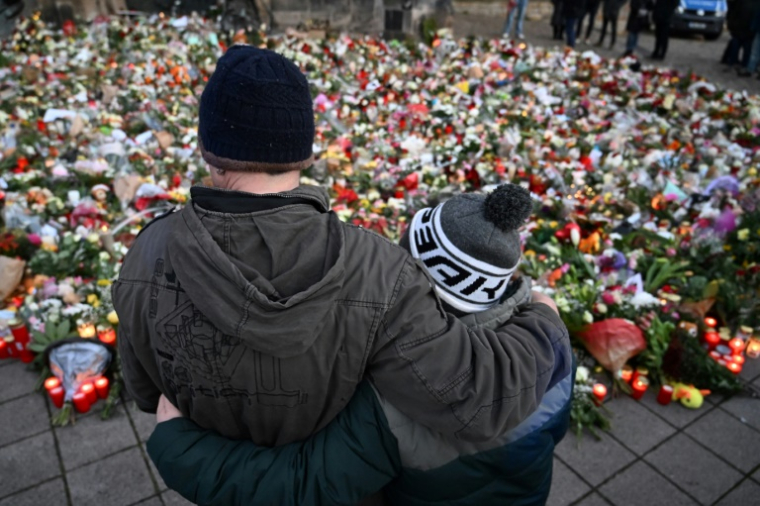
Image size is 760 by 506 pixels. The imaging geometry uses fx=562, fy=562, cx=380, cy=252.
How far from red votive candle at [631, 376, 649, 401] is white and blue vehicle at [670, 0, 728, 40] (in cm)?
1232

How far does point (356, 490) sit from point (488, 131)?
210 inches

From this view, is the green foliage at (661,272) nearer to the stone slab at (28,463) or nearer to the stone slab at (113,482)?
the stone slab at (113,482)

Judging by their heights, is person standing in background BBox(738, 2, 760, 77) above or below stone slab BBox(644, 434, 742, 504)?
above

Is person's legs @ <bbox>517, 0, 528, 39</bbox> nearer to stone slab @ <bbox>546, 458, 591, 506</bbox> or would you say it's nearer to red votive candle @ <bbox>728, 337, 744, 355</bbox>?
red votive candle @ <bbox>728, 337, 744, 355</bbox>

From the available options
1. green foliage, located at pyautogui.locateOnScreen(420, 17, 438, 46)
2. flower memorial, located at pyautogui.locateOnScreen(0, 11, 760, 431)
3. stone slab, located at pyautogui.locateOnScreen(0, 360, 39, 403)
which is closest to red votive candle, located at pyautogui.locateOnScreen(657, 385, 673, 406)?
flower memorial, located at pyautogui.locateOnScreen(0, 11, 760, 431)

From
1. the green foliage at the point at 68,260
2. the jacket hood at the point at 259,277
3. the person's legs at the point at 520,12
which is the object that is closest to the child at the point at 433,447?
the jacket hood at the point at 259,277

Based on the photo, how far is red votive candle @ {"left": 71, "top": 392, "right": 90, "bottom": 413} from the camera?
2985mm

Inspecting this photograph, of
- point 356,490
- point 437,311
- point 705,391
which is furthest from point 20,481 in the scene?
point 705,391

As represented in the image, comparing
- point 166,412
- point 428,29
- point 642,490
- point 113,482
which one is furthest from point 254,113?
point 428,29

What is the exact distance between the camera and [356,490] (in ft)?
4.34

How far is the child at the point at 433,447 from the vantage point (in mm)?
1285

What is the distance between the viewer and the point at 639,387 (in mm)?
3209

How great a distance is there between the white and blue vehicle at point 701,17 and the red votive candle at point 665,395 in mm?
12331

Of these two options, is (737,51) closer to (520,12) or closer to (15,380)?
(520,12)
